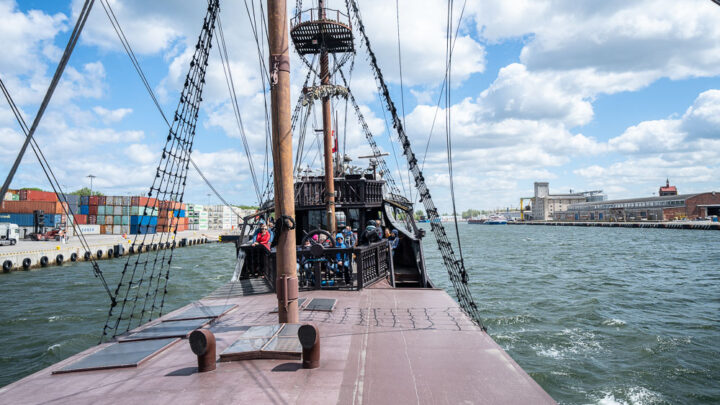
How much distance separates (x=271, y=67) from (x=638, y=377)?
954 cm

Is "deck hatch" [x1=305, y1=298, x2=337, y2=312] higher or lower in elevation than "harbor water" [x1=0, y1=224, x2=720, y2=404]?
higher

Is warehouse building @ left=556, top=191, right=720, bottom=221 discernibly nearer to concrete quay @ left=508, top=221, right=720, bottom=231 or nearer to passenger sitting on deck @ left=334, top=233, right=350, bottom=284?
concrete quay @ left=508, top=221, right=720, bottom=231

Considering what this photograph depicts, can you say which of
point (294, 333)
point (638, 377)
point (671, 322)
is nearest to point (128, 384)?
point (294, 333)

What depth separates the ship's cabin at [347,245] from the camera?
356 inches

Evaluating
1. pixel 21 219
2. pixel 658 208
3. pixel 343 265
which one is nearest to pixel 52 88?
pixel 343 265

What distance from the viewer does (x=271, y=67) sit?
16.3 ft

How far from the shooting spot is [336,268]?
924cm

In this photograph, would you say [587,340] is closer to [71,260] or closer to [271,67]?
[271,67]

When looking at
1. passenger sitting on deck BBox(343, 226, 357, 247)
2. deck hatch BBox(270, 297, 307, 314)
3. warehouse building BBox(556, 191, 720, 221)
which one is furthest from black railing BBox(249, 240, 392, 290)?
warehouse building BBox(556, 191, 720, 221)

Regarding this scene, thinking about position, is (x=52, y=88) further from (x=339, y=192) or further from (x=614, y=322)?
(x=614, y=322)

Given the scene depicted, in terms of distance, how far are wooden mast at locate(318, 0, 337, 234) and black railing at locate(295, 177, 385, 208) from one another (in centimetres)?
59

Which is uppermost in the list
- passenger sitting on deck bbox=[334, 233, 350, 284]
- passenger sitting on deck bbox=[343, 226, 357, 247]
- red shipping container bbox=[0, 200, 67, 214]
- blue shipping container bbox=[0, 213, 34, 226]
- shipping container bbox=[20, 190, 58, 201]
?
shipping container bbox=[20, 190, 58, 201]

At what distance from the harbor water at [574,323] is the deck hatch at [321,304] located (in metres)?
4.75

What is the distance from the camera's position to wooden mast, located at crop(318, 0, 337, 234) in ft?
41.8
